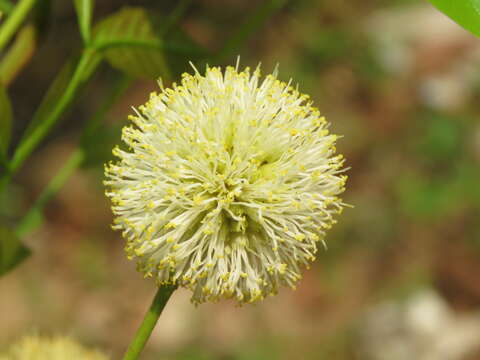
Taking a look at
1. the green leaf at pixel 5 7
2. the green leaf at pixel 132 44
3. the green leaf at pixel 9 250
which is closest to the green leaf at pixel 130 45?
the green leaf at pixel 132 44

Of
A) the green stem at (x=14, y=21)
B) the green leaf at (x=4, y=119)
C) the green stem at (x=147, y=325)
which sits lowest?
the green stem at (x=147, y=325)

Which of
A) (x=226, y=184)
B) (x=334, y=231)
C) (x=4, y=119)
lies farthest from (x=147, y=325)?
(x=334, y=231)

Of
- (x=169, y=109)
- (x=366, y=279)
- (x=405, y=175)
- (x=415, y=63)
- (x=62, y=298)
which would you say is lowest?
(x=62, y=298)

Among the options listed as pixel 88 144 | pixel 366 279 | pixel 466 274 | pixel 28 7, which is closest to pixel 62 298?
pixel 366 279

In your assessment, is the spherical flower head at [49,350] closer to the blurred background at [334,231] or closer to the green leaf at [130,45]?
the green leaf at [130,45]

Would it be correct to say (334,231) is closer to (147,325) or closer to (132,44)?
(132,44)

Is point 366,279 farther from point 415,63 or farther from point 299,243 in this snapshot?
point 299,243
